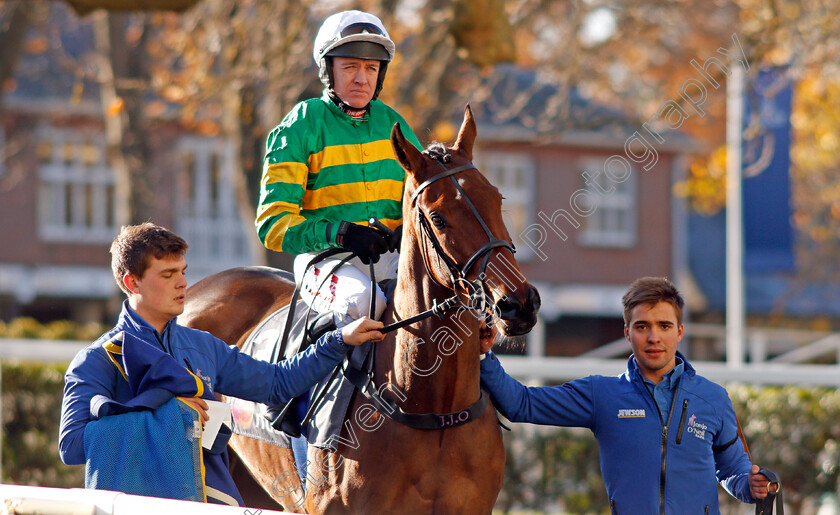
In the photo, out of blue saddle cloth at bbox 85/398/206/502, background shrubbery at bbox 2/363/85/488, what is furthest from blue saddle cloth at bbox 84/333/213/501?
background shrubbery at bbox 2/363/85/488

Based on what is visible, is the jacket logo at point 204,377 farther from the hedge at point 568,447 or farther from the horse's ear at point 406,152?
the hedge at point 568,447

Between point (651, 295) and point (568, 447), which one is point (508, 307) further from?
point (568, 447)

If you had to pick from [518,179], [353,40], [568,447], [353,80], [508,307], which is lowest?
[568,447]

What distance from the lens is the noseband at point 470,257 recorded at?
2.98 metres

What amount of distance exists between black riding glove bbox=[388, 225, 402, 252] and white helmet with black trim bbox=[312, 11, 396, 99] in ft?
1.95

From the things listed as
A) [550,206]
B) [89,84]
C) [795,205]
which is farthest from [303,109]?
[795,205]

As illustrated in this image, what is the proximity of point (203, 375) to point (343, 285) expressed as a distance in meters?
0.68

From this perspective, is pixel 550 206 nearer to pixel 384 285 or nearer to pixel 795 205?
pixel 795 205

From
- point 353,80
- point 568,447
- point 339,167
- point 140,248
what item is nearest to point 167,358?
point 140,248

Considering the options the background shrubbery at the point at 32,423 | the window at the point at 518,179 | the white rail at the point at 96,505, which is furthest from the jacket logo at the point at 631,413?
the window at the point at 518,179

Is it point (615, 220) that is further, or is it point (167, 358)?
point (615, 220)

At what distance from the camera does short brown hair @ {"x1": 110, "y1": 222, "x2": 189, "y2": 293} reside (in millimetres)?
2916

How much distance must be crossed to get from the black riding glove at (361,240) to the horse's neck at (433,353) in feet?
0.36

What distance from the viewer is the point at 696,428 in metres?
3.29
